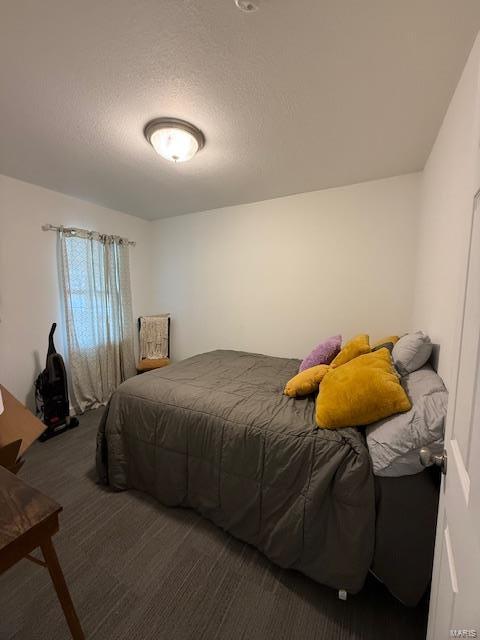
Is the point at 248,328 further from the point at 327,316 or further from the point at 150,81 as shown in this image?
the point at 150,81

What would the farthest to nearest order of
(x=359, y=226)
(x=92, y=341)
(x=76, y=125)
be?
(x=92, y=341) → (x=359, y=226) → (x=76, y=125)

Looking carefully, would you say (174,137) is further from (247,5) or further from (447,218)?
(447,218)

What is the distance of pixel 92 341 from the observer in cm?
309

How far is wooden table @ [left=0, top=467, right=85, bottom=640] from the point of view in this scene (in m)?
0.75

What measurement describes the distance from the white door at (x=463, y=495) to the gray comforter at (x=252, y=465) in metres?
0.42

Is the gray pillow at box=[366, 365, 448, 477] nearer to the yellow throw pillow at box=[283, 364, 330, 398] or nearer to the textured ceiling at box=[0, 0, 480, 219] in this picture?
the yellow throw pillow at box=[283, 364, 330, 398]

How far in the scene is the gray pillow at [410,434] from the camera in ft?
3.38

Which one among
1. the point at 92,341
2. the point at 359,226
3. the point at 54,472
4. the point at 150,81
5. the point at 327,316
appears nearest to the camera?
the point at 150,81

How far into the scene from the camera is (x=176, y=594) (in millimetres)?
1225

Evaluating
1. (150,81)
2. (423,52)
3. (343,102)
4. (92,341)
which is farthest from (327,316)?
(92,341)

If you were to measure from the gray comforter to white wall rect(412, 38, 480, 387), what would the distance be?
67 cm

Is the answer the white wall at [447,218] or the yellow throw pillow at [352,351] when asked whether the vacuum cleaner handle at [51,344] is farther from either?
the white wall at [447,218]

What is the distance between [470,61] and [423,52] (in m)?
0.21

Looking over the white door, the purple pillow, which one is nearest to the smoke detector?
the white door
